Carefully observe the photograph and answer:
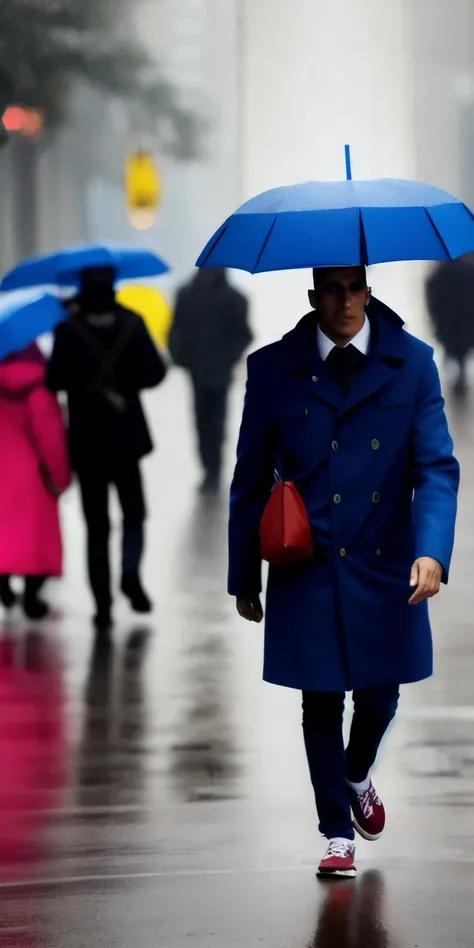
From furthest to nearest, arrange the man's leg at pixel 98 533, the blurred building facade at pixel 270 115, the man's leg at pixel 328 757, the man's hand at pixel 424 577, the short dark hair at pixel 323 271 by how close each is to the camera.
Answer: the blurred building facade at pixel 270 115
the man's leg at pixel 98 533
the man's leg at pixel 328 757
the short dark hair at pixel 323 271
the man's hand at pixel 424 577

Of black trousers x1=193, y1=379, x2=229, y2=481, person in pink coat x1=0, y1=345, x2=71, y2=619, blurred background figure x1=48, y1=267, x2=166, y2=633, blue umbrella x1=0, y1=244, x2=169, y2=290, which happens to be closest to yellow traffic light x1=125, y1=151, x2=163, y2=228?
black trousers x1=193, y1=379, x2=229, y2=481

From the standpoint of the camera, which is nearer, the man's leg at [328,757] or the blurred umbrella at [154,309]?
the man's leg at [328,757]

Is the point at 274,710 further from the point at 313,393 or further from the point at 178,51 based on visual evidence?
the point at 178,51

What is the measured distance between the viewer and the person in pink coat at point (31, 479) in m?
10.4

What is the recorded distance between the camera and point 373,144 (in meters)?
22.3

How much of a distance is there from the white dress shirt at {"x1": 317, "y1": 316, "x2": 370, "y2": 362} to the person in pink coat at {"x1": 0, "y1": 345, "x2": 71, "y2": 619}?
498cm

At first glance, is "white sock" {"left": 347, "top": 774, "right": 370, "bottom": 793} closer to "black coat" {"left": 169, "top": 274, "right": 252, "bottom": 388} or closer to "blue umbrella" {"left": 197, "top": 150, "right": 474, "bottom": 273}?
"blue umbrella" {"left": 197, "top": 150, "right": 474, "bottom": 273}

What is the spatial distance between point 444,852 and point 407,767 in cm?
114

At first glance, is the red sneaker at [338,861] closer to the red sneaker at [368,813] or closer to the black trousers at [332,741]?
the black trousers at [332,741]

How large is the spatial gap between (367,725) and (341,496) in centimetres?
66

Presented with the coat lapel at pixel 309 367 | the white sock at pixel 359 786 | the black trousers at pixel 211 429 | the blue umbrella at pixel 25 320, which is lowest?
the black trousers at pixel 211 429

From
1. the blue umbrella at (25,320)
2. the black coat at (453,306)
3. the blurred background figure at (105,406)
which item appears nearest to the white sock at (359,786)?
the blurred background figure at (105,406)

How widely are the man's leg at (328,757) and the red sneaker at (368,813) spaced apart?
0.62ft

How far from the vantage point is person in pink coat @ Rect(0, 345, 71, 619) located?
34.3 ft
